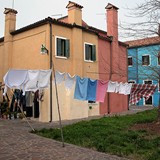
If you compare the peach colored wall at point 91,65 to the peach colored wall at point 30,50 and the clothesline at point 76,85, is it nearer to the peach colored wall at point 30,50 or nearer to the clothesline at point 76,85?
the clothesline at point 76,85

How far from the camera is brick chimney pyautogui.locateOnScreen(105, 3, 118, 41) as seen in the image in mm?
20609

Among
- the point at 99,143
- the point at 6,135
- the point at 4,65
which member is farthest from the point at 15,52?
the point at 99,143

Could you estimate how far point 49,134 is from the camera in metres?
10.3

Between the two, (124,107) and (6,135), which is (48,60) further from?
(124,107)

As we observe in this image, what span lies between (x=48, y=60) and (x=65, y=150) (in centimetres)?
864

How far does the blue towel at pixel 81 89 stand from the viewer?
1251cm

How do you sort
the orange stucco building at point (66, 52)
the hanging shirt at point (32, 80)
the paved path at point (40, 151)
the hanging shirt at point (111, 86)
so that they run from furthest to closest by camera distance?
the orange stucco building at point (66, 52) → the hanging shirt at point (111, 86) → the hanging shirt at point (32, 80) → the paved path at point (40, 151)

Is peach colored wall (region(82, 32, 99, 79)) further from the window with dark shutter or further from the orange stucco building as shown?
the window with dark shutter

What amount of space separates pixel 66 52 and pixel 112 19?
6.14 metres

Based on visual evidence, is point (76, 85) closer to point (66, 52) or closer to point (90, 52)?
point (66, 52)

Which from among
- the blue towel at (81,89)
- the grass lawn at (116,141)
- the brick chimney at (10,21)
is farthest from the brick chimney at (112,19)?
the grass lawn at (116,141)

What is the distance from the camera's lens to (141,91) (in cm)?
1672

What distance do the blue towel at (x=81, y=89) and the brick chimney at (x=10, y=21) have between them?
29.1ft

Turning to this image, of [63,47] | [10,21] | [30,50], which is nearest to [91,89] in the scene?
[63,47]
